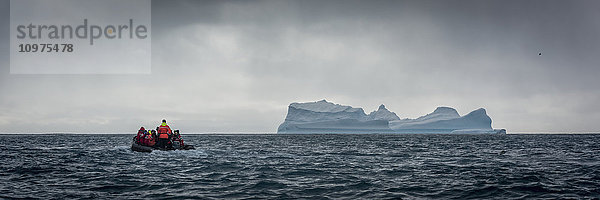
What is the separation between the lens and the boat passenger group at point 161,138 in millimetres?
32719

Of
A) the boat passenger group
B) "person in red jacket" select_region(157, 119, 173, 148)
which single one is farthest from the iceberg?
"person in red jacket" select_region(157, 119, 173, 148)

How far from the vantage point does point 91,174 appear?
59.9 feet

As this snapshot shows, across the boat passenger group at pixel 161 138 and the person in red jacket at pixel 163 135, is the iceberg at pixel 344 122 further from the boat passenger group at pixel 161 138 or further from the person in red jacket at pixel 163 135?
the person in red jacket at pixel 163 135

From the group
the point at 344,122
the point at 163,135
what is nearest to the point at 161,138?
the point at 163,135

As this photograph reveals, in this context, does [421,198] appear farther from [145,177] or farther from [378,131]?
[378,131]

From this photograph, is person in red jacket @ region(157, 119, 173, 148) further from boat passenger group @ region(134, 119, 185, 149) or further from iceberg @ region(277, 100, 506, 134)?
iceberg @ region(277, 100, 506, 134)

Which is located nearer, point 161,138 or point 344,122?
point 161,138

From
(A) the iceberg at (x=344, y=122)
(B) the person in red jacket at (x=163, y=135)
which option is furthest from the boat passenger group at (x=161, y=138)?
(A) the iceberg at (x=344, y=122)

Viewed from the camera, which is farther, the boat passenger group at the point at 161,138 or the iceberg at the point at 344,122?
the iceberg at the point at 344,122

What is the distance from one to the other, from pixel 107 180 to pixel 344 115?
167m

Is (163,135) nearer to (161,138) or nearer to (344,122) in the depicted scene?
(161,138)

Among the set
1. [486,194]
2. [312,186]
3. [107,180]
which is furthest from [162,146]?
[486,194]

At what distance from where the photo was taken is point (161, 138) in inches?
1296

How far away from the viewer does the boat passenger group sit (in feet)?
107
